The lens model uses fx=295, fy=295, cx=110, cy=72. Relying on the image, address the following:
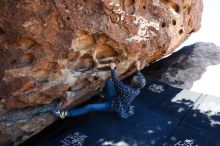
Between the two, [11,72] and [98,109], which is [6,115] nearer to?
[11,72]

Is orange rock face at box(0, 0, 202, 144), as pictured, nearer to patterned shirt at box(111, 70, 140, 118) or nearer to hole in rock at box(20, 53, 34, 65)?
hole in rock at box(20, 53, 34, 65)

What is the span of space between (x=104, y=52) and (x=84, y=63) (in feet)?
1.47

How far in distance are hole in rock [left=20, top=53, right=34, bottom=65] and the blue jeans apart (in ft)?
4.29

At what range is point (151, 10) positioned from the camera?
5941 mm

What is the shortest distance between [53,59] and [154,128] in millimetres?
2227

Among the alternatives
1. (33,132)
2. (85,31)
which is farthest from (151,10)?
(33,132)

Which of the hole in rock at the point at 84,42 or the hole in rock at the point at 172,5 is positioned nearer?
the hole in rock at the point at 84,42

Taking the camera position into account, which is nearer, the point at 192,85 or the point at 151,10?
the point at 151,10

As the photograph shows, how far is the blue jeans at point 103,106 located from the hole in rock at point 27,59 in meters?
1.31

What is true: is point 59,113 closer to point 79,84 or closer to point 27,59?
point 79,84

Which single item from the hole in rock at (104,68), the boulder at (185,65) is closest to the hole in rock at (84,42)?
the hole in rock at (104,68)

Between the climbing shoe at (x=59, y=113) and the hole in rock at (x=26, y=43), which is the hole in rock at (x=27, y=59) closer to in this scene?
the hole in rock at (x=26, y=43)

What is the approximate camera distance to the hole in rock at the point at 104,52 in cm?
558

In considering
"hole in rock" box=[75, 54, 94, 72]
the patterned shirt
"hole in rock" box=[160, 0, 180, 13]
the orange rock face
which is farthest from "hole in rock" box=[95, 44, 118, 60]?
"hole in rock" box=[160, 0, 180, 13]
